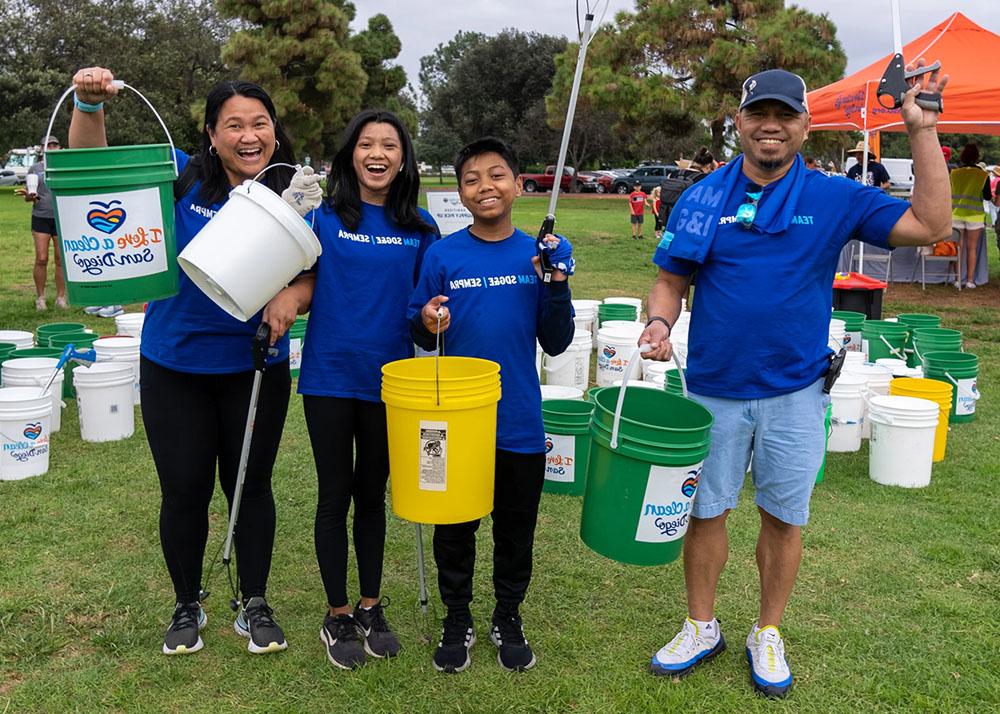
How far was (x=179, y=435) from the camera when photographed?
2871 millimetres

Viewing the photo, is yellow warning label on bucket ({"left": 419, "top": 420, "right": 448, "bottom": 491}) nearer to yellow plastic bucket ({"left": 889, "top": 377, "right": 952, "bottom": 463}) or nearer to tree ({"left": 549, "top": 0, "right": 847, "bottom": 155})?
yellow plastic bucket ({"left": 889, "top": 377, "right": 952, "bottom": 463})

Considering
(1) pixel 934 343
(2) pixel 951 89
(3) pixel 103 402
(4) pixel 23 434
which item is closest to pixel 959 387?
(1) pixel 934 343

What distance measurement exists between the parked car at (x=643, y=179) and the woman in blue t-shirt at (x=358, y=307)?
102ft

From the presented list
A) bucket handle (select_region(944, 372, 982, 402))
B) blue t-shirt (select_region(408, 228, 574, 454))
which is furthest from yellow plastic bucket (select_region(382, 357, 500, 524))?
bucket handle (select_region(944, 372, 982, 402))

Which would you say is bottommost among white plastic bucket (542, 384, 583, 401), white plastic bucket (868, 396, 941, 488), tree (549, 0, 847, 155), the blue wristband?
white plastic bucket (868, 396, 941, 488)

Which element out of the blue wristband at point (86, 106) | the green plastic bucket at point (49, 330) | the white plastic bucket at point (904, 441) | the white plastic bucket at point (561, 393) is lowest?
the white plastic bucket at point (904, 441)

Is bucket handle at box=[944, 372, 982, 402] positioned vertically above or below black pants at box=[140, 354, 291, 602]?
below

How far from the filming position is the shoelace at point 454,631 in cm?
307

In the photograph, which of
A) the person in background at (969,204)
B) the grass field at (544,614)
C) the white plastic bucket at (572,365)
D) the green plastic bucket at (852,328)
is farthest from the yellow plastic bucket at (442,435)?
the person in background at (969,204)

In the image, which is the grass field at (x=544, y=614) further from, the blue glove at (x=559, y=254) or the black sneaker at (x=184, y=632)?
the blue glove at (x=559, y=254)

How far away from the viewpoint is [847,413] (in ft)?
17.9

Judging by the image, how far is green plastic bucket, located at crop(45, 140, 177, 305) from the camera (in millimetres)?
2580

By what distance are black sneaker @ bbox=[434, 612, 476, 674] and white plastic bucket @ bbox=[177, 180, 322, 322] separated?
131cm

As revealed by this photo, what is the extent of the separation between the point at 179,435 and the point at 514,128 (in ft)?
143
